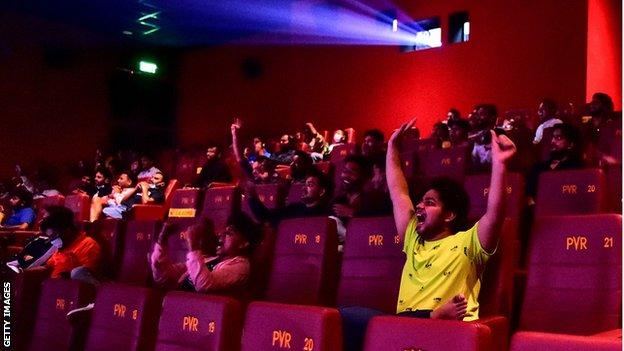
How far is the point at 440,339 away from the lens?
39.6 inches

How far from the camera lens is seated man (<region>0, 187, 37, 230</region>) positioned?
5.09 m

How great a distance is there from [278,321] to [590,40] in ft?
15.4

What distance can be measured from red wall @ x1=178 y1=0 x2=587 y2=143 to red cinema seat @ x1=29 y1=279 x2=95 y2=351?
4147mm

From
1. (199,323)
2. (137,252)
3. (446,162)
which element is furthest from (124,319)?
(446,162)

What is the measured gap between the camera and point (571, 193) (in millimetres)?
2463

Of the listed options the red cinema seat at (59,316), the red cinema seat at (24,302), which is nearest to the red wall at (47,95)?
the red cinema seat at (24,302)

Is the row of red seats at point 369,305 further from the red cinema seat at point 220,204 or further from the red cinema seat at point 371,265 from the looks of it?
the red cinema seat at point 220,204

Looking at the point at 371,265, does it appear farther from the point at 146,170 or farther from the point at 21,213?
the point at 146,170

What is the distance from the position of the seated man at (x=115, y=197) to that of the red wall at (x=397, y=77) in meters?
2.44

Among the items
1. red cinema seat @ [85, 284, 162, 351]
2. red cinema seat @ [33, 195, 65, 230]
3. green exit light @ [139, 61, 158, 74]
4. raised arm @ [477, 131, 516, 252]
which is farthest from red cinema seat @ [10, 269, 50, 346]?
green exit light @ [139, 61, 158, 74]

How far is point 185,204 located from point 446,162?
1.64m

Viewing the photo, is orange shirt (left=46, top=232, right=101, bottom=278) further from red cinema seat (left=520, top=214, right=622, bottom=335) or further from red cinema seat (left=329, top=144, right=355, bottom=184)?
red cinema seat (left=329, top=144, right=355, bottom=184)

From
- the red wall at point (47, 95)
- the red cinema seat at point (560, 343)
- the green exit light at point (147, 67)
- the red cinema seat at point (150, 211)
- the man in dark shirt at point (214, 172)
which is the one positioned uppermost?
the green exit light at point (147, 67)

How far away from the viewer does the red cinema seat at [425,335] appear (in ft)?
3.22
